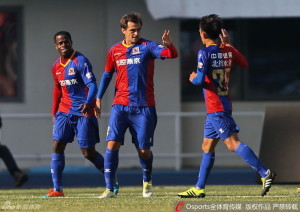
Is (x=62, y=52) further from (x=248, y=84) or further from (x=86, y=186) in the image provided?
(x=248, y=84)

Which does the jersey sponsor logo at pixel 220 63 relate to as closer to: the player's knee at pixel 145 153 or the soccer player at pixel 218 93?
the soccer player at pixel 218 93

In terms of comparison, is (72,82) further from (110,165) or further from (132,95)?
(110,165)

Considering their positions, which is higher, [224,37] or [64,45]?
[224,37]

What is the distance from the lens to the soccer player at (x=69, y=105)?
13453 mm

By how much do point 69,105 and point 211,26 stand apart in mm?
2000

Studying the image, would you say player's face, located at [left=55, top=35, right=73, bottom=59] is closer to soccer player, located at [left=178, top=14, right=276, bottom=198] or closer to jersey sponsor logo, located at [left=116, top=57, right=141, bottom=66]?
jersey sponsor logo, located at [left=116, top=57, right=141, bottom=66]

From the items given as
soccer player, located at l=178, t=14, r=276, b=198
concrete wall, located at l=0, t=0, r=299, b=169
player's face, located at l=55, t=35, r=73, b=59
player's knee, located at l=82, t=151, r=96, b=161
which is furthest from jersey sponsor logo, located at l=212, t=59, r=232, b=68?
concrete wall, located at l=0, t=0, r=299, b=169

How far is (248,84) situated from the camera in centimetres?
2027

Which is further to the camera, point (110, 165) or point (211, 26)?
point (110, 165)

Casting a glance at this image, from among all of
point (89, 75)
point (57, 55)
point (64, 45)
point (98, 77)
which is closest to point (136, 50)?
point (89, 75)

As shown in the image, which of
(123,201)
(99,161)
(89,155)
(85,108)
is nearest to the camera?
(123,201)

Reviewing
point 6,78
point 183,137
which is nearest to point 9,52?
point 6,78

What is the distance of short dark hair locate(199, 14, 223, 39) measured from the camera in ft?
41.1

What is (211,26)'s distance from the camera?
1255 cm
